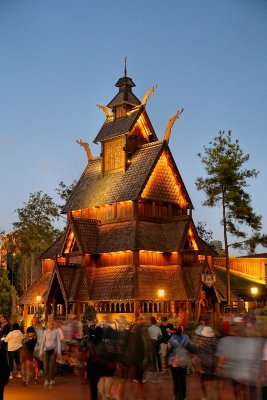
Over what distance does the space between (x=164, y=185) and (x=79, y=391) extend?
1009 inches

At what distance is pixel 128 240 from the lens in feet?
131

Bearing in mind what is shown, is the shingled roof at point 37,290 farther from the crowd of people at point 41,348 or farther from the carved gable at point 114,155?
the crowd of people at point 41,348

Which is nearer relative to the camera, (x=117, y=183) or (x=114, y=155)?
(x=117, y=183)

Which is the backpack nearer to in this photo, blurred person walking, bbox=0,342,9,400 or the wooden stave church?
blurred person walking, bbox=0,342,9,400

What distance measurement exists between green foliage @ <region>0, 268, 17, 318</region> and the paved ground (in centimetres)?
4375

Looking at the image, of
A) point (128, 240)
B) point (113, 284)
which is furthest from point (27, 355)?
point (128, 240)

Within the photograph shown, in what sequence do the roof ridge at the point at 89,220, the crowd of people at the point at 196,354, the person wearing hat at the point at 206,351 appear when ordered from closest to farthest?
the crowd of people at the point at 196,354
the person wearing hat at the point at 206,351
the roof ridge at the point at 89,220

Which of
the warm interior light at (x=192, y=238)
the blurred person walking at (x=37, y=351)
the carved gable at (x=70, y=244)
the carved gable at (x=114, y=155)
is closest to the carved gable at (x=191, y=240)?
the warm interior light at (x=192, y=238)

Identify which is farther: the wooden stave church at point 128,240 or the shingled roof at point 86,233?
the shingled roof at point 86,233

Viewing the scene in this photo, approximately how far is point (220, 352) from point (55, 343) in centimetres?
877

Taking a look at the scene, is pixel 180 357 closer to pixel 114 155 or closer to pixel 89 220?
pixel 89 220

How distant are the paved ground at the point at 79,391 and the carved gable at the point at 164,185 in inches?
836

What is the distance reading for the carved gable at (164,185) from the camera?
139 feet

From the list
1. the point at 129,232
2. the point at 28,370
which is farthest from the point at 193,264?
the point at 28,370
